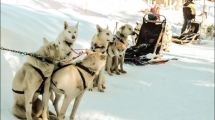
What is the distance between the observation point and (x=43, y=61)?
432cm

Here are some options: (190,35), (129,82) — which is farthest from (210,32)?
(129,82)

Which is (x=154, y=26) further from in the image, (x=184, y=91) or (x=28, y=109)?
(x=28, y=109)

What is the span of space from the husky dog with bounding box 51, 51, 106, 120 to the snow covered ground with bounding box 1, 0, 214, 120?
53 centimetres

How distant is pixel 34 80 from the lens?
4.28 metres

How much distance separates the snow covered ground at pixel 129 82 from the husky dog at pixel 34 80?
0.27 m

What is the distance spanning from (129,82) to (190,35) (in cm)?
797

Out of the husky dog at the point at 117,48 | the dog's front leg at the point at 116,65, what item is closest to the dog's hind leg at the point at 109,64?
the husky dog at the point at 117,48

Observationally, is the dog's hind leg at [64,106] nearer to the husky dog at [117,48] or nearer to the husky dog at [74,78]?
the husky dog at [74,78]

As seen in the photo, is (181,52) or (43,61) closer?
(43,61)

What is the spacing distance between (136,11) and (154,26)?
8.98 meters

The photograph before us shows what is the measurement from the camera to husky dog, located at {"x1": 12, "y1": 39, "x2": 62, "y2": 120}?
4.30 metres

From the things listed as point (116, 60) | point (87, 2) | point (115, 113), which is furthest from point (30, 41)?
point (87, 2)

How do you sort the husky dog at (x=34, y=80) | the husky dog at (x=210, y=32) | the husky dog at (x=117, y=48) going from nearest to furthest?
the husky dog at (x=34, y=80) < the husky dog at (x=117, y=48) < the husky dog at (x=210, y=32)

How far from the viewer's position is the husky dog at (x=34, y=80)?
14.1 ft
